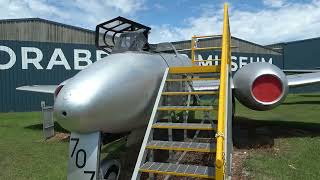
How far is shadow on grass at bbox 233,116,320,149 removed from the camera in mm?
8867

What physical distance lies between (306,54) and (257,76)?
34968mm

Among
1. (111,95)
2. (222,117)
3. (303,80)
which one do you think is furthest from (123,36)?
(303,80)

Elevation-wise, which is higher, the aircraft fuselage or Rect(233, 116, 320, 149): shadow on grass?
the aircraft fuselage

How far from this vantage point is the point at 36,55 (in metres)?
20.1

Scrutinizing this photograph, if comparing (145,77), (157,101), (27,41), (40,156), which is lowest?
(40,156)

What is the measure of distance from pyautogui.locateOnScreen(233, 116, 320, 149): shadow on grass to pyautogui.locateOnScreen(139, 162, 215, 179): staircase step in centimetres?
405

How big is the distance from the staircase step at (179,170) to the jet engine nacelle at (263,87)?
10.6 ft

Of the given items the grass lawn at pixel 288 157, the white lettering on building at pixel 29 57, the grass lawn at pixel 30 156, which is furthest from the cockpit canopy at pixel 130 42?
the white lettering on building at pixel 29 57

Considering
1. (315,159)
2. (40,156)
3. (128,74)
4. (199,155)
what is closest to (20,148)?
(40,156)

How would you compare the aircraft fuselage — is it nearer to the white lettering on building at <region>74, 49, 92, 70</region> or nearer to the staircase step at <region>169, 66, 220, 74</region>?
the staircase step at <region>169, 66, 220, 74</region>

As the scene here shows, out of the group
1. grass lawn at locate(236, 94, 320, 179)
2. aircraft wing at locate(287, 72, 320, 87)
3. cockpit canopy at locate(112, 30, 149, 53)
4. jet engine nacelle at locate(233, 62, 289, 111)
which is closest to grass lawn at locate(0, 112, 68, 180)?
cockpit canopy at locate(112, 30, 149, 53)

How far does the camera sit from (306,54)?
1548 inches

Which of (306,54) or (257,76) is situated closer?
(257,76)

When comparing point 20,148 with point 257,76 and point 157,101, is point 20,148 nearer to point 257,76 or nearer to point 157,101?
point 157,101
